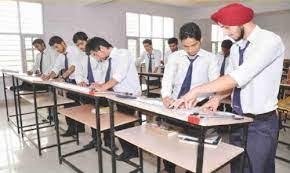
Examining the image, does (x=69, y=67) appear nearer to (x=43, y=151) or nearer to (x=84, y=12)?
(x=43, y=151)

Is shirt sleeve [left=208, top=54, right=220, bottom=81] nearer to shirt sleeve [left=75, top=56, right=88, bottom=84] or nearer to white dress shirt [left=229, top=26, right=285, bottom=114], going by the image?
white dress shirt [left=229, top=26, right=285, bottom=114]

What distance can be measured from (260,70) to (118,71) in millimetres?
1591

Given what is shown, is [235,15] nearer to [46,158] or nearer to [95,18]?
[46,158]

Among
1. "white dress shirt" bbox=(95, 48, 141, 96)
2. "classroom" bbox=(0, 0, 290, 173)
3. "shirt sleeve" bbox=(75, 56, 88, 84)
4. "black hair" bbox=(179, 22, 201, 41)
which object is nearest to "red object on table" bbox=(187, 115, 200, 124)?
"classroom" bbox=(0, 0, 290, 173)

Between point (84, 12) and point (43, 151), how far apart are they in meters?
4.85

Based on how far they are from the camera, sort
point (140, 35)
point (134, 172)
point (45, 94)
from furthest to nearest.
A: point (140, 35) < point (45, 94) < point (134, 172)

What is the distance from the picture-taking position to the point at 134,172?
249 centimetres

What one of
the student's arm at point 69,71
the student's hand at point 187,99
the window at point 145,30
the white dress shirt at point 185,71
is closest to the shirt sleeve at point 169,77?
the white dress shirt at point 185,71

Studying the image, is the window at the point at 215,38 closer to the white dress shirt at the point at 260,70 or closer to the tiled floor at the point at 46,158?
the tiled floor at the point at 46,158

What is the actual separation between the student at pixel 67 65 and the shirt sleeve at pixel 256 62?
2.81 m

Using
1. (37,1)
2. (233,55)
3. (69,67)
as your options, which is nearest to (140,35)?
(37,1)

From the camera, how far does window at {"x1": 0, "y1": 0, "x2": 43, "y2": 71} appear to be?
5855 millimetres

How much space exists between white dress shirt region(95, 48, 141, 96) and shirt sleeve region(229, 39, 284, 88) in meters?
1.51

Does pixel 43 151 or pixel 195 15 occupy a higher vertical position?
pixel 195 15
